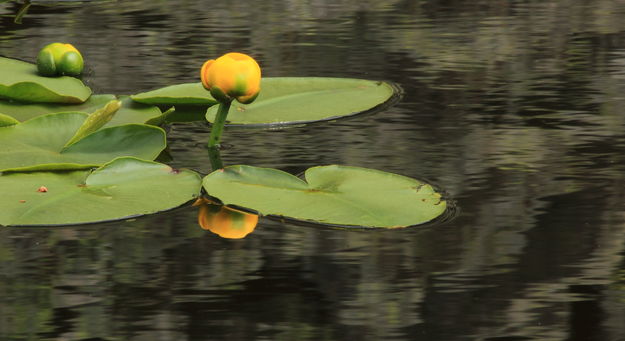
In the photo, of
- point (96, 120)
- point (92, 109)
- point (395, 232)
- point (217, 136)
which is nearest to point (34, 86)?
point (92, 109)

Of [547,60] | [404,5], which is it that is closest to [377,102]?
[547,60]

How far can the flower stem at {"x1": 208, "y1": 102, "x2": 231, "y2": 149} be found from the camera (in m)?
1.41

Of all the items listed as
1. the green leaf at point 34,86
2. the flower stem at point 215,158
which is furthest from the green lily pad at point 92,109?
the flower stem at point 215,158

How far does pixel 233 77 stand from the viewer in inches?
53.5

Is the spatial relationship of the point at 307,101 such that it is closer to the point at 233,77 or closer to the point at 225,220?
the point at 233,77

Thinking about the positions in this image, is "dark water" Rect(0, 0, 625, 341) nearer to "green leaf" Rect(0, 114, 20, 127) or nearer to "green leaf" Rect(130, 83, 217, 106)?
"green leaf" Rect(130, 83, 217, 106)

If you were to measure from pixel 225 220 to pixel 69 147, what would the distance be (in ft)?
1.03

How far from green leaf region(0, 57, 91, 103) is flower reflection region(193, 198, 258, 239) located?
0.47 m

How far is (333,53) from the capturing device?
1974mm

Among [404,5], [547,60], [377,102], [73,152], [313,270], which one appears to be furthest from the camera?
[404,5]

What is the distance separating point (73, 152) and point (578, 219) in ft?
2.15

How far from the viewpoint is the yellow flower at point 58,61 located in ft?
5.81

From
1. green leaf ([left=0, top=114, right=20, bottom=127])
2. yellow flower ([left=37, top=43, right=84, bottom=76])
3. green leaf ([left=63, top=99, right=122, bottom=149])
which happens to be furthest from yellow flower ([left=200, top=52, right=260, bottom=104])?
yellow flower ([left=37, top=43, right=84, bottom=76])

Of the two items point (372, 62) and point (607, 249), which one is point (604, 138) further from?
point (372, 62)
